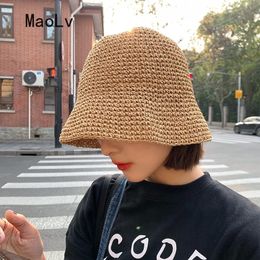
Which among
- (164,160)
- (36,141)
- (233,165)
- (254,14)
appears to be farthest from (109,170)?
(254,14)

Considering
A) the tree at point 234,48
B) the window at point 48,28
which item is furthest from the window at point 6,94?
the tree at point 234,48

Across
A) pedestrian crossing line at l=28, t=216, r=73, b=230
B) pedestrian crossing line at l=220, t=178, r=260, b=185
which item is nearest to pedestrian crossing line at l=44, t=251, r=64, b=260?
pedestrian crossing line at l=28, t=216, r=73, b=230

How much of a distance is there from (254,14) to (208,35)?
15.2 feet

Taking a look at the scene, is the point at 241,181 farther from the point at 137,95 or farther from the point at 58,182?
the point at 137,95

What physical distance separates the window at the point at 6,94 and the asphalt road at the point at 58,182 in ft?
20.9

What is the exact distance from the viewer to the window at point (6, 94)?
1961cm

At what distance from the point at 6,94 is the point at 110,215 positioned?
62.7ft

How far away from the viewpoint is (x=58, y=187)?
27.9ft

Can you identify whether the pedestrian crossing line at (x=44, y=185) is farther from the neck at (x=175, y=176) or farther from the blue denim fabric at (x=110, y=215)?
the neck at (x=175, y=176)

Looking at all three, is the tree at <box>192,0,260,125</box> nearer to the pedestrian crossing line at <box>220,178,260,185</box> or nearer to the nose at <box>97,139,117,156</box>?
the pedestrian crossing line at <box>220,178,260,185</box>

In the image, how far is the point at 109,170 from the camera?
427 inches

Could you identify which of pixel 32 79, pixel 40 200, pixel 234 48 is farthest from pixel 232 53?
pixel 40 200

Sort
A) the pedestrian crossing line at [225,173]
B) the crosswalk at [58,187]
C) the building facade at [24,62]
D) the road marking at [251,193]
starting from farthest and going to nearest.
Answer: the building facade at [24,62]
the pedestrian crossing line at [225,173]
the road marking at [251,193]
the crosswalk at [58,187]

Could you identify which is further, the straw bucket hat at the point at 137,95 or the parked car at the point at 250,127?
the parked car at the point at 250,127
